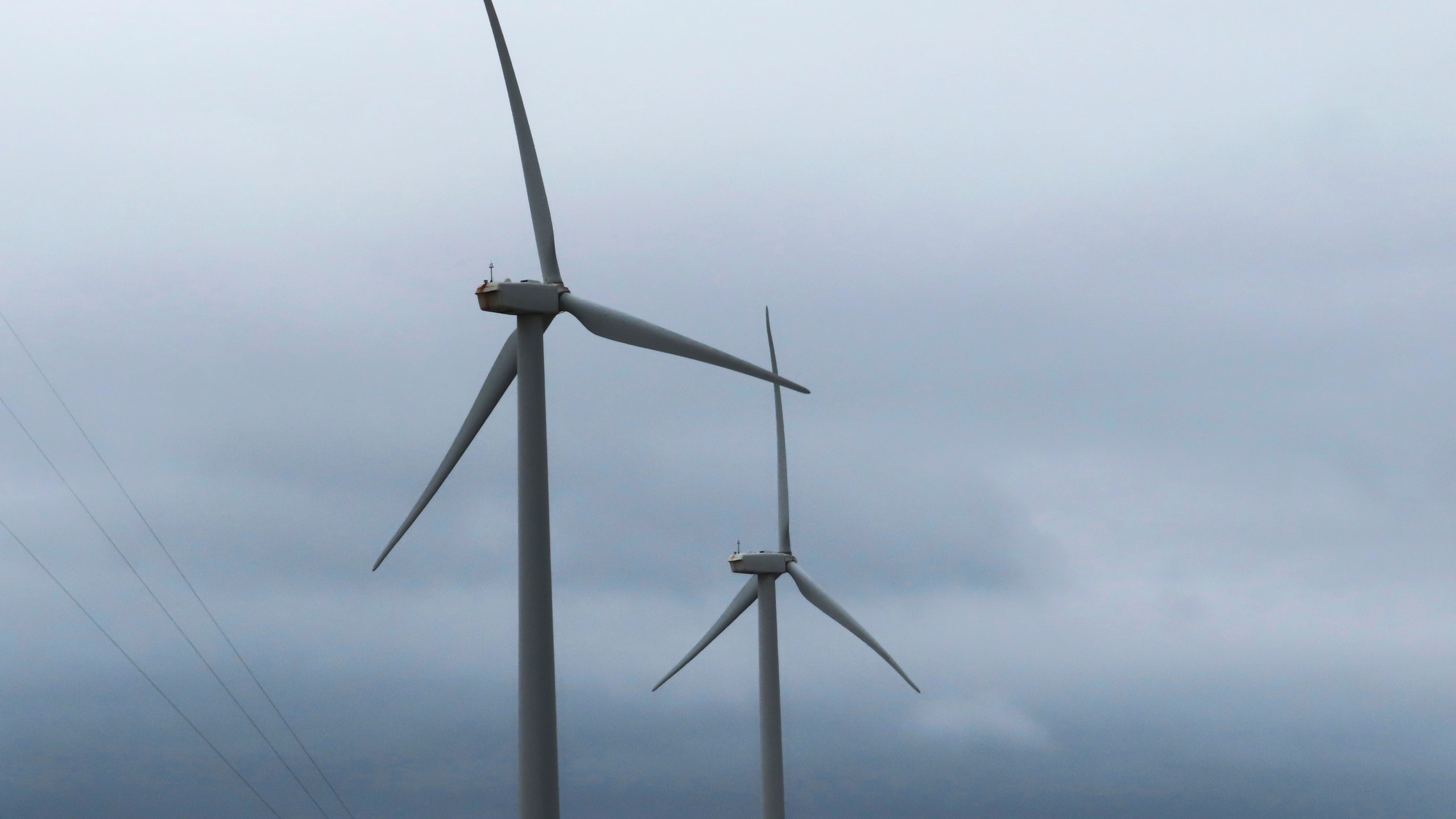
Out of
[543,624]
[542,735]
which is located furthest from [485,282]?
[542,735]

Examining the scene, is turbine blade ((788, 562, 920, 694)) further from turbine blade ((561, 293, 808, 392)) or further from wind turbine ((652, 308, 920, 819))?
turbine blade ((561, 293, 808, 392))

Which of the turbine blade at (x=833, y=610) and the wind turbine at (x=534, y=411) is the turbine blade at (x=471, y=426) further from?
the turbine blade at (x=833, y=610)

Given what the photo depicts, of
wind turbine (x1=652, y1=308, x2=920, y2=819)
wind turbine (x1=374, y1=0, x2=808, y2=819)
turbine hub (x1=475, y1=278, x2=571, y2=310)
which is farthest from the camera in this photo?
wind turbine (x1=652, y1=308, x2=920, y2=819)

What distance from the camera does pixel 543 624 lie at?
129ft

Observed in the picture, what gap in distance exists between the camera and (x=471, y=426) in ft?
151

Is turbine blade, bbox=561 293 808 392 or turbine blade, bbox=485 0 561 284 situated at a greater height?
turbine blade, bbox=485 0 561 284

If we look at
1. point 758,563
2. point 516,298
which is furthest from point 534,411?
point 758,563

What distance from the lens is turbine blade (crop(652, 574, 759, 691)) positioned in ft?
246

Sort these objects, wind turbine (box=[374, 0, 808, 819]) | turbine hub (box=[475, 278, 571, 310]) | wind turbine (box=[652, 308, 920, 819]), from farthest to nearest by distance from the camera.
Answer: wind turbine (box=[652, 308, 920, 819]) → turbine hub (box=[475, 278, 571, 310]) → wind turbine (box=[374, 0, 808, 819])

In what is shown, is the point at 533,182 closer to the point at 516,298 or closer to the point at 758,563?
the point at 516,298

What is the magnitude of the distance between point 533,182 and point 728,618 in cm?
3445

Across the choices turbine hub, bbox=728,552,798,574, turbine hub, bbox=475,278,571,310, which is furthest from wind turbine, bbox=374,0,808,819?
turbine hub, bbox=728,552,798,574

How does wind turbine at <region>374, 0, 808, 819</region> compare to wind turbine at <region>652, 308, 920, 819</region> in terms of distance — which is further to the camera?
wind turbine at <region>652, 308, 920, 819</region>

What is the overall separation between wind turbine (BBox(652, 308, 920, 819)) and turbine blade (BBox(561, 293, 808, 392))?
30.6 metres
